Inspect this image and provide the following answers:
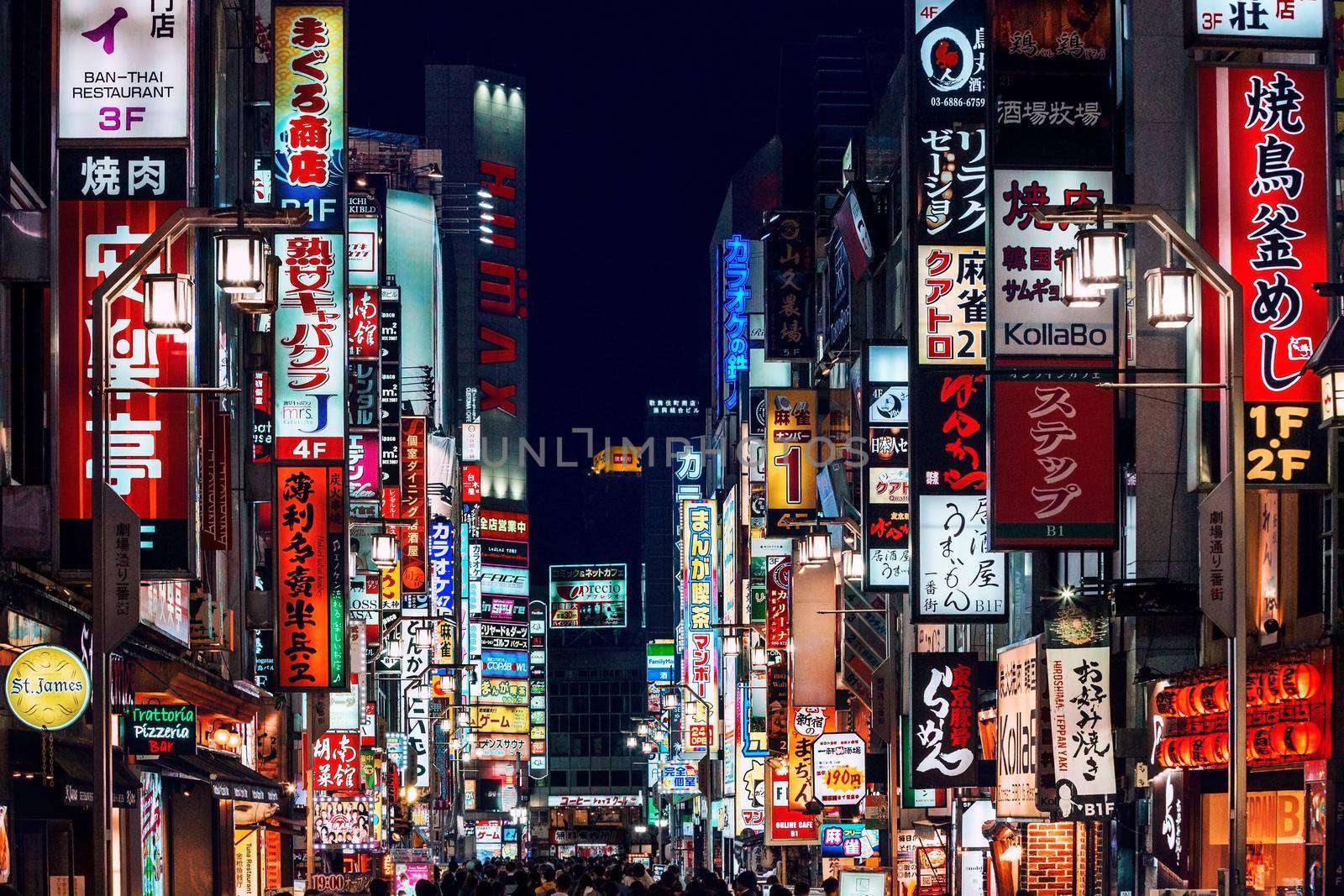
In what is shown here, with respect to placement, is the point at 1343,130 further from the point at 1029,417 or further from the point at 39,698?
the point at 39,698

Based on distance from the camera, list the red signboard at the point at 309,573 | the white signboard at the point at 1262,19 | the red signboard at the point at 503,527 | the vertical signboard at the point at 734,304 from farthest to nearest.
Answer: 1. the red signboard at the point at 503,527
2. the vertical signboard at the point at 734,304
3. the red signboard at the point at 309,573
4. the white signboard at the point at 1262,19

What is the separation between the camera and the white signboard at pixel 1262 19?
854 inches

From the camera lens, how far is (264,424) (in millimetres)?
36250

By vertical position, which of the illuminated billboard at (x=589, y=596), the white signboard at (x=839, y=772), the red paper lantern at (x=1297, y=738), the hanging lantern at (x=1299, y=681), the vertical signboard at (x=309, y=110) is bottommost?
the illuminated billboard at (x=589, y=596)

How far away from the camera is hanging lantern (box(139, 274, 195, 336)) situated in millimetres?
16531

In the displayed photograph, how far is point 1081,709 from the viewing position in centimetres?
2453

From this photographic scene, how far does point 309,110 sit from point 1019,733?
17193 millimetres

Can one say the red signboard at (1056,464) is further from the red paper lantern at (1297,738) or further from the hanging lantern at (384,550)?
the hanging lantern at (384,550)

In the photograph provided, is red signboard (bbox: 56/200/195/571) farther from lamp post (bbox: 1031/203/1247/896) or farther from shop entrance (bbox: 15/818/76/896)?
lamp post (bbox: 1031/203/1247/896)

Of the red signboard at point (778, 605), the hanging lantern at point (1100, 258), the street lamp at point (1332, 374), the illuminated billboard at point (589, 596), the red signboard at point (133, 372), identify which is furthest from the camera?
the illuminated billboard at point (589, 596)

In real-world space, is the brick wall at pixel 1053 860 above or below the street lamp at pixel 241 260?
below

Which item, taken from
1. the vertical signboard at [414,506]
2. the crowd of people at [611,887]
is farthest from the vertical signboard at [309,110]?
the vertical signboard at [414,506]

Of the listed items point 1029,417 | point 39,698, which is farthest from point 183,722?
point 1029,417

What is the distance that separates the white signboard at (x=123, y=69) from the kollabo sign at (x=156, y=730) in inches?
274
